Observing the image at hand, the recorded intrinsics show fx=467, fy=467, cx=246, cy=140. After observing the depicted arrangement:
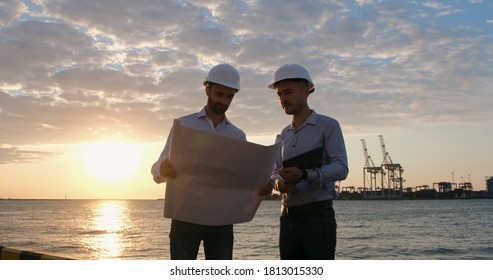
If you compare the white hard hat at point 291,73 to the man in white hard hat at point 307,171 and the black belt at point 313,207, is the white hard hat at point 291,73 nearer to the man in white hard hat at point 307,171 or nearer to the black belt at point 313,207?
the man in white hard hat at point 307,171

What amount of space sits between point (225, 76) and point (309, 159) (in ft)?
2.90

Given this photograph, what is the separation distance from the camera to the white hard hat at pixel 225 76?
3.50m

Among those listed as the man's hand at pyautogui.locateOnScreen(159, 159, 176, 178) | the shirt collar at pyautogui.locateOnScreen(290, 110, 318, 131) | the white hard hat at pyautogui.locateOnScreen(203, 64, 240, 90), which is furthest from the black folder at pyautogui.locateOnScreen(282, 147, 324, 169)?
the man's hand at pyautogui.locateOnScreen(159, 159, 176, 178)

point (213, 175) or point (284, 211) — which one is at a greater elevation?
point (213, 175)

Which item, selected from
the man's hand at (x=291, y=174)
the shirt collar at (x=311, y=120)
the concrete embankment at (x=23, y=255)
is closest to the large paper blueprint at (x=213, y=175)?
the man's hand at (x=291, y=174)

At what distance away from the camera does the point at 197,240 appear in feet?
11.6

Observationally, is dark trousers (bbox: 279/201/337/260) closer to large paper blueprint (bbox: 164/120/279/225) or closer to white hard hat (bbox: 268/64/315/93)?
large paper blueprint (bbox: 164/120/279/225)

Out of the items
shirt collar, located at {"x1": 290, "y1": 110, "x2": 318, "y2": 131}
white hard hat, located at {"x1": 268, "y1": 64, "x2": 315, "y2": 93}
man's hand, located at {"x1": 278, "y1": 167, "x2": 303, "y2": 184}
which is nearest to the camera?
man's hand, located at {"x1": 278, "y1": 167, "x2": 303, "y2": 184}

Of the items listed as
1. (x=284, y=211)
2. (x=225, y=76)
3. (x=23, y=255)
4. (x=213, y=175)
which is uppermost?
(x=225, y=76)

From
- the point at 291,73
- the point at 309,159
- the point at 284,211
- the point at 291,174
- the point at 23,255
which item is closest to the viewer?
the point at 291,174

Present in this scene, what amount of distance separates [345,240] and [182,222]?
3441 centimetres

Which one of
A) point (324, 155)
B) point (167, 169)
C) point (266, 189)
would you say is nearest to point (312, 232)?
point (266, 189)

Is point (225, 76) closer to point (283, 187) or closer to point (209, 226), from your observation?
point (283, 187)

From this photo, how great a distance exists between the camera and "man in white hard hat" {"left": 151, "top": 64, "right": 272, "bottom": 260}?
137 inches
